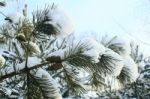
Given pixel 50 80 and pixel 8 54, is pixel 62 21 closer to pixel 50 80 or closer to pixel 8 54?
pixel 50 80

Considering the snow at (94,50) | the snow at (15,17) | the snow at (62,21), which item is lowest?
the snow at (94,50)

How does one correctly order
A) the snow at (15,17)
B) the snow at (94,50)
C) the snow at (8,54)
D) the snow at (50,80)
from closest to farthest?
1. the snow at (94,50)
2. the snow at (50,80)
3. the snow at (15,17)
4. the snow at (8,54)

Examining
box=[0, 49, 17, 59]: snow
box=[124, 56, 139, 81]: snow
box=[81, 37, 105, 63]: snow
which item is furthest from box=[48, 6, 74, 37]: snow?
box=[0, 49, 17, 59]: snow

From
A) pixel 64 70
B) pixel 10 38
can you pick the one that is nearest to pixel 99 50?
pixel 64 70

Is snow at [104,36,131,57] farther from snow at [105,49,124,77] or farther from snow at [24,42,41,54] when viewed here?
snow at [24,42,41,54]

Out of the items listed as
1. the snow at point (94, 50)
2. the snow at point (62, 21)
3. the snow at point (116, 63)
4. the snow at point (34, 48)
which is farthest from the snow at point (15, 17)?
the snow at point (116, 63)

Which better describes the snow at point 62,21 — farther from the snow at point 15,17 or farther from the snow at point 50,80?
the snow at point 15,17

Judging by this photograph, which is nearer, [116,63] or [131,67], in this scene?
[116,63]

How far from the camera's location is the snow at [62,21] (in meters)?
1.84

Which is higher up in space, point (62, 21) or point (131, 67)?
point (62, 21)

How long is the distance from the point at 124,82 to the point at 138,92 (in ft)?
20.9

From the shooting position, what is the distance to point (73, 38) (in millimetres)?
1991

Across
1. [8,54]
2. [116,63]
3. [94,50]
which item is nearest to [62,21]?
[94,50]

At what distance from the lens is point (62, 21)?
1878mm
